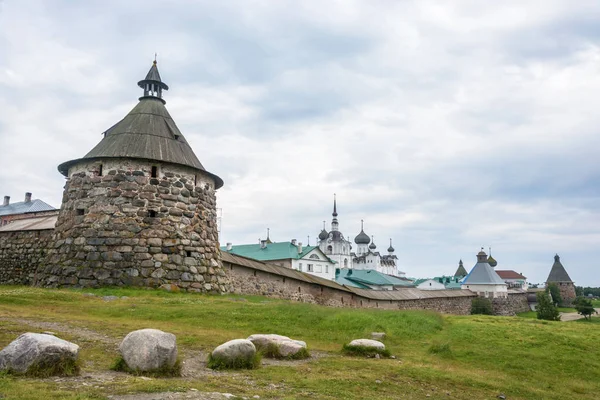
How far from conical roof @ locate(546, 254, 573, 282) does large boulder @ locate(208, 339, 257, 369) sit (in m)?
87.9

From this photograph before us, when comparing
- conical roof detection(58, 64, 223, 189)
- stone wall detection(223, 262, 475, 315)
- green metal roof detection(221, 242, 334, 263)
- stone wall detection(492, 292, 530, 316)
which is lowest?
stone wall detection(492, 292, 530, 316)

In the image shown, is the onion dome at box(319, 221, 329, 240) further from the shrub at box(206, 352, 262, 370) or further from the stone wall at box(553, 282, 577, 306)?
the shrub at box(206, 352, 262, 370)

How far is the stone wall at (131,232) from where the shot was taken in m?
17.7

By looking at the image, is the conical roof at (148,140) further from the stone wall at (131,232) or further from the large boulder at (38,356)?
the large boulder at (38,356)

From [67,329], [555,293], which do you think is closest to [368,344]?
[67,329]

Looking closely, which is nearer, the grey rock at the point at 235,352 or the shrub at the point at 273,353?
the grey rock at the point at 235,352

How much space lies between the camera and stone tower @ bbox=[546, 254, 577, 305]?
8112 cm

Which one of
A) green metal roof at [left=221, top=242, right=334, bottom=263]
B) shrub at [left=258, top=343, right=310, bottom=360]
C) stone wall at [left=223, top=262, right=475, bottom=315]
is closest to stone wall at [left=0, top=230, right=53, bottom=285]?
stone wall at [left=223, top=262, right=475, bottom=315]

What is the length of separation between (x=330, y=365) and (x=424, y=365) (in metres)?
2.13

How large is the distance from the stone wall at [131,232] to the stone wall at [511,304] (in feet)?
157

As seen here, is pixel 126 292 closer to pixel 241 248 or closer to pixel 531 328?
pixel 531 328

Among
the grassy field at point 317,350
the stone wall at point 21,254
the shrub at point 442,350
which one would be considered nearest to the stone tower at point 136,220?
the grassy field at point 317,350

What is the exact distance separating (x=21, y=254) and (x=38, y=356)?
60.4 ft

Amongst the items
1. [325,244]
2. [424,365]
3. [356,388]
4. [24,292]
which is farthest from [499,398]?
[325,244]
